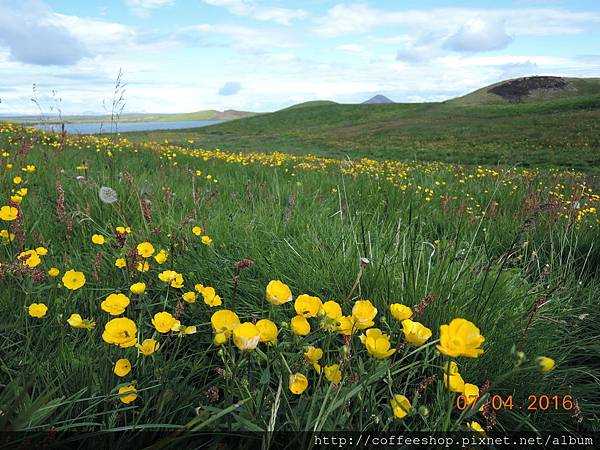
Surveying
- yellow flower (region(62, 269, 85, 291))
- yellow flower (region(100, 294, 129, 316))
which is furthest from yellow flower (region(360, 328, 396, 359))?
yellow flower (region(62, 269, 85, 291))

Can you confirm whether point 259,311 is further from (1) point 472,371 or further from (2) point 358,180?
(2) point 358,180

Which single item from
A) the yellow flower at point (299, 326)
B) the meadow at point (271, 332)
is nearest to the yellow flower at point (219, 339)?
the meadow at point (271, 332)

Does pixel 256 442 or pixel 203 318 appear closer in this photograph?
pixel 256 442

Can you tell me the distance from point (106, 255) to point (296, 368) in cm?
155

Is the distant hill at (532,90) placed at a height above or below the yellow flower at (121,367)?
above

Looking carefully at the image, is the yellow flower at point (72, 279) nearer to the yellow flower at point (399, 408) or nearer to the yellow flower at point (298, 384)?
the yellow flower at point (298, 384)

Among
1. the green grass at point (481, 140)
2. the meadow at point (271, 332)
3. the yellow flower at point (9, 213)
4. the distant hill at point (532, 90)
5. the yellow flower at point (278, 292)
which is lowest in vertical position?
the meadow at point (271, 332)

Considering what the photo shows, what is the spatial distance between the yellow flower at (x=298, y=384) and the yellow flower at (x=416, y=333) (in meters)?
0.32

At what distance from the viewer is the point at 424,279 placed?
200cm

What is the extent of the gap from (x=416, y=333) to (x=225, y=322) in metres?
0.53

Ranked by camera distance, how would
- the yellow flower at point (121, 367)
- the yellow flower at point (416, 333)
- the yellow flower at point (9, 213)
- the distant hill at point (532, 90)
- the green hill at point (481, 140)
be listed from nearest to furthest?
1. the yellow flower at point (416, 333)
2. the yellow flower at point (121, 367)
3. the yellow flower at point (9, 213)
4. the green hill at point (481, 140)
5. the distant hill at point (532, 90)

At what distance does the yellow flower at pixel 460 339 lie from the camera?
92cm

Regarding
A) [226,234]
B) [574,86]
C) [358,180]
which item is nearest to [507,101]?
[574,86]

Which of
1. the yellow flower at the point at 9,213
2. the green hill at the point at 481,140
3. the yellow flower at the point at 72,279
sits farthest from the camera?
the green hill at the point at 481,140
